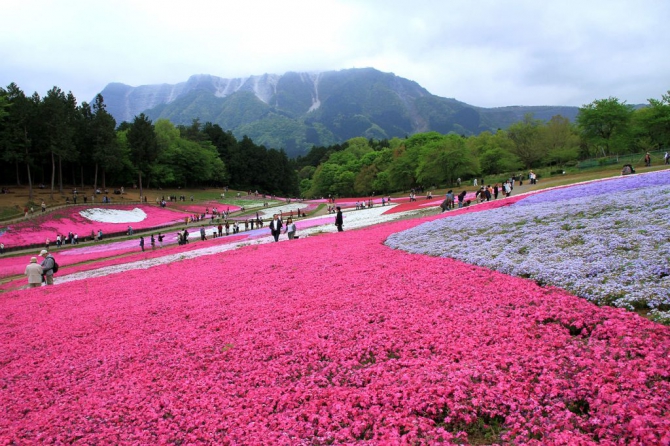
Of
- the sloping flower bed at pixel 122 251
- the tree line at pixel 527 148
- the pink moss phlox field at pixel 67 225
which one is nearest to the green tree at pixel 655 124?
the tree line at pixel 527 148

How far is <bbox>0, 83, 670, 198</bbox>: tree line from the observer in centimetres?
6856

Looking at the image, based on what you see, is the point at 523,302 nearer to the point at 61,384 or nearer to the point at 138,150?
the point at 61,384

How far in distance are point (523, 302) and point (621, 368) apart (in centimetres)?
320

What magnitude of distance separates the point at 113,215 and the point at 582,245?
63.4 meters

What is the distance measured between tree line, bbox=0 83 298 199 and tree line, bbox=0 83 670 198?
212 millimetres

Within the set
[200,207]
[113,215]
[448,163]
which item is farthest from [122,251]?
[448,163]

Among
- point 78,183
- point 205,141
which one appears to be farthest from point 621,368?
point 205,141

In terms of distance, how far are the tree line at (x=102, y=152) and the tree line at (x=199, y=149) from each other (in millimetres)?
212

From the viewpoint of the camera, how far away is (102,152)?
76.4 meters

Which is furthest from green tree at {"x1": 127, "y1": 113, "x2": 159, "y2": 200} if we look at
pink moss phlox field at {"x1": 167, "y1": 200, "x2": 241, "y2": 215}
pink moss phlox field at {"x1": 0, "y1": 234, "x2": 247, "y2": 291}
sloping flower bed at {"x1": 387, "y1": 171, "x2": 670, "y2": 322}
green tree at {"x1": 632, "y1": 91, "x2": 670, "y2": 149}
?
green tree at {"x1": 632, "y1": 91, "x2": 670, "y2": 149}

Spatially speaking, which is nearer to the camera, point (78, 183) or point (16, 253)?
point (16, 253)

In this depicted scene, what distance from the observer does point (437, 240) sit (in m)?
18.0

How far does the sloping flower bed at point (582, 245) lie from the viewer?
8.70 meters

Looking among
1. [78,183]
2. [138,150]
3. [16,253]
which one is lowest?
[16,253]
